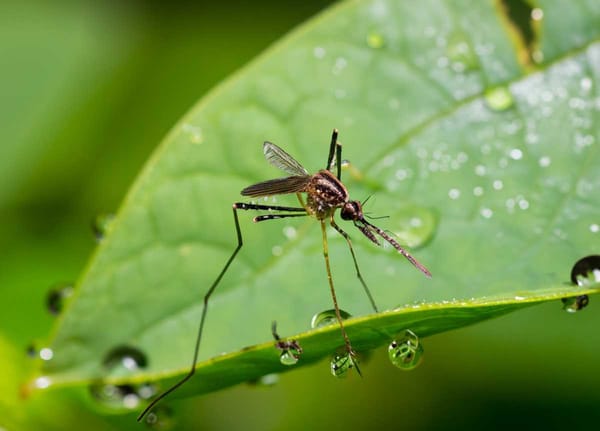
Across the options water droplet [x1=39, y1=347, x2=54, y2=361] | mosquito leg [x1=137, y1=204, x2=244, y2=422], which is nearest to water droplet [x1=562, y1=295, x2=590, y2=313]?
mosquito leg [x1=137, y1=204, x2=244, y2=422]

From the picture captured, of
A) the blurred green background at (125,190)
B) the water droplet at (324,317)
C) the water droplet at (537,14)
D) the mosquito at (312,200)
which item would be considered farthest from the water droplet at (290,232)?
the water droplet at (537,14)

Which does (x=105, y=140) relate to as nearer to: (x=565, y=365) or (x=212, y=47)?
(x=212, y=47)

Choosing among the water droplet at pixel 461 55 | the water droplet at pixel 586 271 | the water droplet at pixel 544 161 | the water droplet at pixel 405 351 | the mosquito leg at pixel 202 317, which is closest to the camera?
the water droplet at pixel 586 271

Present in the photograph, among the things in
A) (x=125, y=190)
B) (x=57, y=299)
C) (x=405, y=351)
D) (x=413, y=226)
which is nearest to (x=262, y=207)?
(x=413, y=226)

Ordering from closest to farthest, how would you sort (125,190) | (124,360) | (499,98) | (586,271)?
(586,271), (124,360), (499,98), (125,190)

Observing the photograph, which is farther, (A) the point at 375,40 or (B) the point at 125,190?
(B) the point at 125,190

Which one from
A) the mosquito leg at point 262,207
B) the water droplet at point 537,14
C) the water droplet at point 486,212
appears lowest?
the water droplet at point 486,212

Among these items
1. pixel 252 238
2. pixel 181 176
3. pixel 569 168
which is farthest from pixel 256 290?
pixel 569 168

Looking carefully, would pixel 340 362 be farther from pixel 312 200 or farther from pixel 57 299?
pixel 57 299

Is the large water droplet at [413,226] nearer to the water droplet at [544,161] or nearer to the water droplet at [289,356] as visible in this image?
the water droplet at [544,161]
